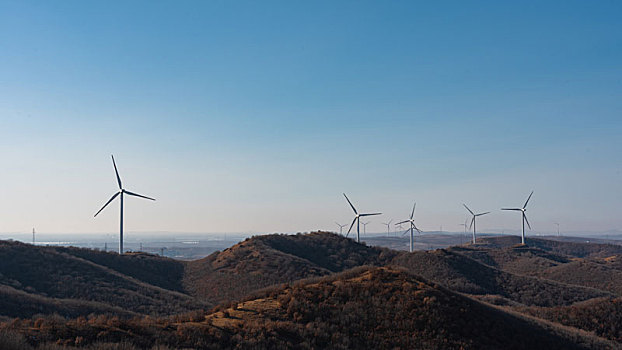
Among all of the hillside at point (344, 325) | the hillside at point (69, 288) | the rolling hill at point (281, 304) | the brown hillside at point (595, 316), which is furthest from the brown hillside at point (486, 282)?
the hillside at point (344, 325)

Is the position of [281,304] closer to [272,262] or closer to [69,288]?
[69,288]

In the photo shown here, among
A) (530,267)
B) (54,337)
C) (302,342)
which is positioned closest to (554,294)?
(530,267)

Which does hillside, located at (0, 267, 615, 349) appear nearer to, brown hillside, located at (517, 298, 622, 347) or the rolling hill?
the rolling hill

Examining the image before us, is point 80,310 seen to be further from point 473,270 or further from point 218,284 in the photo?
point 473,270

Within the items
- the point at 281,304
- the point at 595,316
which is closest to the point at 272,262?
the point at 281,304

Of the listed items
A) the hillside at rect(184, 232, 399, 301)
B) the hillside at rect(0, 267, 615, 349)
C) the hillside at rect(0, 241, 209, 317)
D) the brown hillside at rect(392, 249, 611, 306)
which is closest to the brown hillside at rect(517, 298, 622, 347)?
the hillside at rect(0, 267, 615, 349)

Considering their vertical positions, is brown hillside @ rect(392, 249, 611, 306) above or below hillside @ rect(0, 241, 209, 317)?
below
